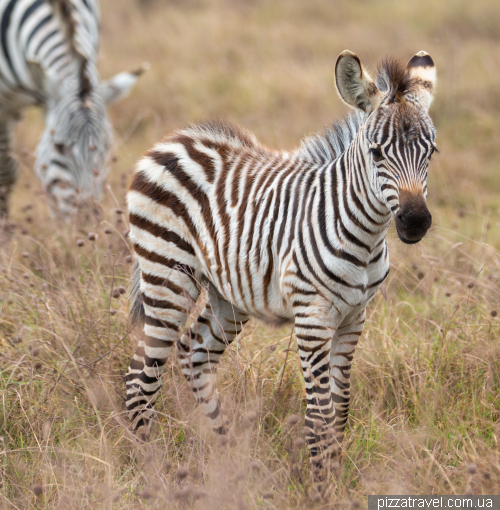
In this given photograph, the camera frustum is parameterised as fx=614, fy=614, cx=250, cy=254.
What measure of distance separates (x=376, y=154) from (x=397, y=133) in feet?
0.52

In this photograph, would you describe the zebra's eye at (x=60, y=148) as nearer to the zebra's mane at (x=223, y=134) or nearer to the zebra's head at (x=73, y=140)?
the zebra's head at (x=73, y=140)

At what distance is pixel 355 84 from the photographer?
135 inches

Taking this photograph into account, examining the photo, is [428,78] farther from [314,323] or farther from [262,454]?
[262,454]

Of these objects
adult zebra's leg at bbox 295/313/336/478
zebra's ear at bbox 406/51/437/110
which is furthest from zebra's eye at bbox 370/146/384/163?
adult zebra's leg at bbox 295/313/336/478

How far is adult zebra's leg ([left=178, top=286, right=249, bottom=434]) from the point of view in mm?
4406

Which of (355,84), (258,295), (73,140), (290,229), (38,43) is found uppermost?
(38,43)

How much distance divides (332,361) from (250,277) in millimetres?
739

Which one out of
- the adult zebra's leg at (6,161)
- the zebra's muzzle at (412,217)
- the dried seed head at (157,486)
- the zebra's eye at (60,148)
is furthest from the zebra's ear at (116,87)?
the dried seed head at (157,486)

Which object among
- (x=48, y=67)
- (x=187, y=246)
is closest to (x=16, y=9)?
(x=48, y=67)

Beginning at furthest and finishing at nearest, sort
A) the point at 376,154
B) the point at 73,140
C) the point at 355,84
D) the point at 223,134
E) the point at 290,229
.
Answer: the point at 73,140, the point at 223,134, the point at 290,229, the point at 355,84, the point at 376,154

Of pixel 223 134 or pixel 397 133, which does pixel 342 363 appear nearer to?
pixel 397 133

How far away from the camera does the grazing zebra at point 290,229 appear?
3307mm

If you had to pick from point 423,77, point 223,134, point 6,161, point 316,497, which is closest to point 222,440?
point 316,497

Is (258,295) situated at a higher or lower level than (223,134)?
lower
